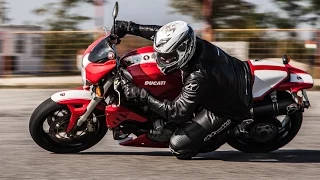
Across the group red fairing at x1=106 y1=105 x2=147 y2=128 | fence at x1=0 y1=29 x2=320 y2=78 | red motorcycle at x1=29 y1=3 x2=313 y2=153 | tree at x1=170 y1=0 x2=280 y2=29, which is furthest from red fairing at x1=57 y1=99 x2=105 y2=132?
tree at x1=170 y1=0 x2=280 y2=29

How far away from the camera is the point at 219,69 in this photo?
22.6ft

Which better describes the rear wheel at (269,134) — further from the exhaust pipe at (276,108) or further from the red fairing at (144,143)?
the red fairing at (144,143)

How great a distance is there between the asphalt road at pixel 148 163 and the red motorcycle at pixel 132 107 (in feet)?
0.60

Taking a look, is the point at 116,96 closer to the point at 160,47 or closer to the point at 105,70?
the point at 105,70

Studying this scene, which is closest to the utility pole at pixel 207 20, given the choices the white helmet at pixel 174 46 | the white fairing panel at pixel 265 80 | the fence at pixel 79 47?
the fence at pixel 79 47

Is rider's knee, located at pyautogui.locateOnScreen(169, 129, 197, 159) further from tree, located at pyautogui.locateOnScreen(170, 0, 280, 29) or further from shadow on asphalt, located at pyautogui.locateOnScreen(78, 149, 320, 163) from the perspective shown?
tree, located at pyautogui.locateOnScreen(170, 0, 280, 29)

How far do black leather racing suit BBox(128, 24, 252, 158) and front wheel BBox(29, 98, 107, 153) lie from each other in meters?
0.75

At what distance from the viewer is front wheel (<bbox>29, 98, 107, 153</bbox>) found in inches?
286

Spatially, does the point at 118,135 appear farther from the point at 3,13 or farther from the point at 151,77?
the point at 3,13

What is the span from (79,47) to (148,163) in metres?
9.73

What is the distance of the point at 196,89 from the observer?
6.74m

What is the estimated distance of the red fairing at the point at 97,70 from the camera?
6.98m

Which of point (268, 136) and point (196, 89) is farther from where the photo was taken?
point (268, 136)

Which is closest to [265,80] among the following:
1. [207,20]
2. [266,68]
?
[266,68]
